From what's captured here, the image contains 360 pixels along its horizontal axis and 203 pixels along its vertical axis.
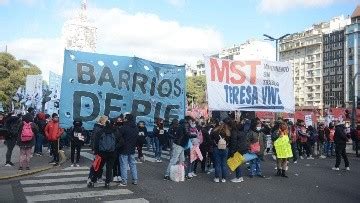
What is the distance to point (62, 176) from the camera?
13211mm

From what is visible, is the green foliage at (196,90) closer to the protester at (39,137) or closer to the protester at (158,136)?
the protester at (39,137)

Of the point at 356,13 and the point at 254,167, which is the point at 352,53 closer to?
the point at 356,13

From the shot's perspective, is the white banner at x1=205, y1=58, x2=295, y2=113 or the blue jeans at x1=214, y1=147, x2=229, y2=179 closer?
the blue jeans at x1=214, y1=147, x2=229, y2=179

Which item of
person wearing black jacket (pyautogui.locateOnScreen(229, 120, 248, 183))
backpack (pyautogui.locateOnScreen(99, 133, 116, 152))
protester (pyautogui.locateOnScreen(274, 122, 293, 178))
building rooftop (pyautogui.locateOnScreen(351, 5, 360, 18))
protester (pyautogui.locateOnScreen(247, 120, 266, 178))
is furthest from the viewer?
building rooftop (pyautogui.locateOnScreen(351, 5, 360, 18))

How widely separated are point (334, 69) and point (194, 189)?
114 metres

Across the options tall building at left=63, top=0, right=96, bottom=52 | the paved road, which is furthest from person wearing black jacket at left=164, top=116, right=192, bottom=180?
tall building at left=63, top=0, right=96, bottom=52

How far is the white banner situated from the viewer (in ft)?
53.7

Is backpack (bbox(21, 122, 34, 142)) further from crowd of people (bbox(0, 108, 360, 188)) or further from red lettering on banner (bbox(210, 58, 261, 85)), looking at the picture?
red lettering on banner (bbox(210, 58, 261, 85))

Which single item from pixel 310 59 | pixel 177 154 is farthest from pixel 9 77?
pixel 310 59

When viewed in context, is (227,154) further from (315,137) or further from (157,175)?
(315,137)

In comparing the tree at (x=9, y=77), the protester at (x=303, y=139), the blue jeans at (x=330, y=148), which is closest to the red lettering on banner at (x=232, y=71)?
the protester at (x=303, y=139)

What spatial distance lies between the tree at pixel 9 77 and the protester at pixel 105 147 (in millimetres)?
62421

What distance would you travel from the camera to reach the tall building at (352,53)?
10696 centimetres

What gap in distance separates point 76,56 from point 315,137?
12.7 meters
